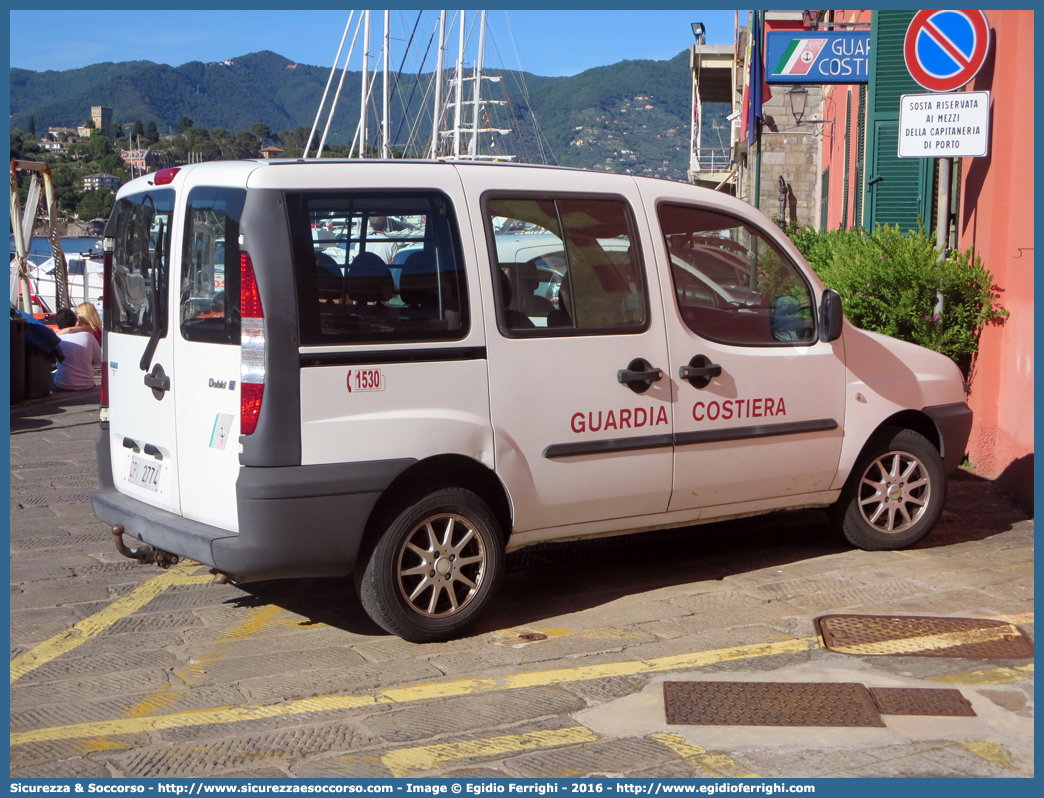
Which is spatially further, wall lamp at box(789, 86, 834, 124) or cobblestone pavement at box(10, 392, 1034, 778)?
wall lamp at box(789, 86, 834, 124)

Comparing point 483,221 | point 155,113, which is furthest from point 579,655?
point 155,113

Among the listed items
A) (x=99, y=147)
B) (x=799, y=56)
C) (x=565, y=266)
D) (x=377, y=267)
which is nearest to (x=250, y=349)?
(x=377, y=267)

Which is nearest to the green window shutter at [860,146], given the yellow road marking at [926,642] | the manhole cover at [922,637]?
the manhole cover at [922,637]

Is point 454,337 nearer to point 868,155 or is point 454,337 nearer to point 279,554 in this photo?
point 279,554

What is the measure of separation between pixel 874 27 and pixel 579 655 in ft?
28.9

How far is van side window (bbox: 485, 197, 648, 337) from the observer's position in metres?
5.06

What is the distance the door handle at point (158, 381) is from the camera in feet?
16.1

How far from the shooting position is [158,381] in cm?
494

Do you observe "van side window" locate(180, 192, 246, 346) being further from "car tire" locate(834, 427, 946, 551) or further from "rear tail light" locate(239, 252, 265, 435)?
"car tire" locate(834, 427, 946, 551)

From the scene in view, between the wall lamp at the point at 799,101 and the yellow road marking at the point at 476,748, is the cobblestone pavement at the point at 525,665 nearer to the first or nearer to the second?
the yellow road marking at the point at 476,748

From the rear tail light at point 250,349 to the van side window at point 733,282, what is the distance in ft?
6.72

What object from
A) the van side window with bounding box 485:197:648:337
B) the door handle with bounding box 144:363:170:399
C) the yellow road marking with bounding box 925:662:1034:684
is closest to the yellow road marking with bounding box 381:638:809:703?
the yellow road marking with bounding box 925:662:1034:684

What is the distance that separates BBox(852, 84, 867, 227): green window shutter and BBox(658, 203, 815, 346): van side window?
9.66 m

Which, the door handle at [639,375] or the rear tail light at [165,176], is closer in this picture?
the rear tail light at [165,176]
